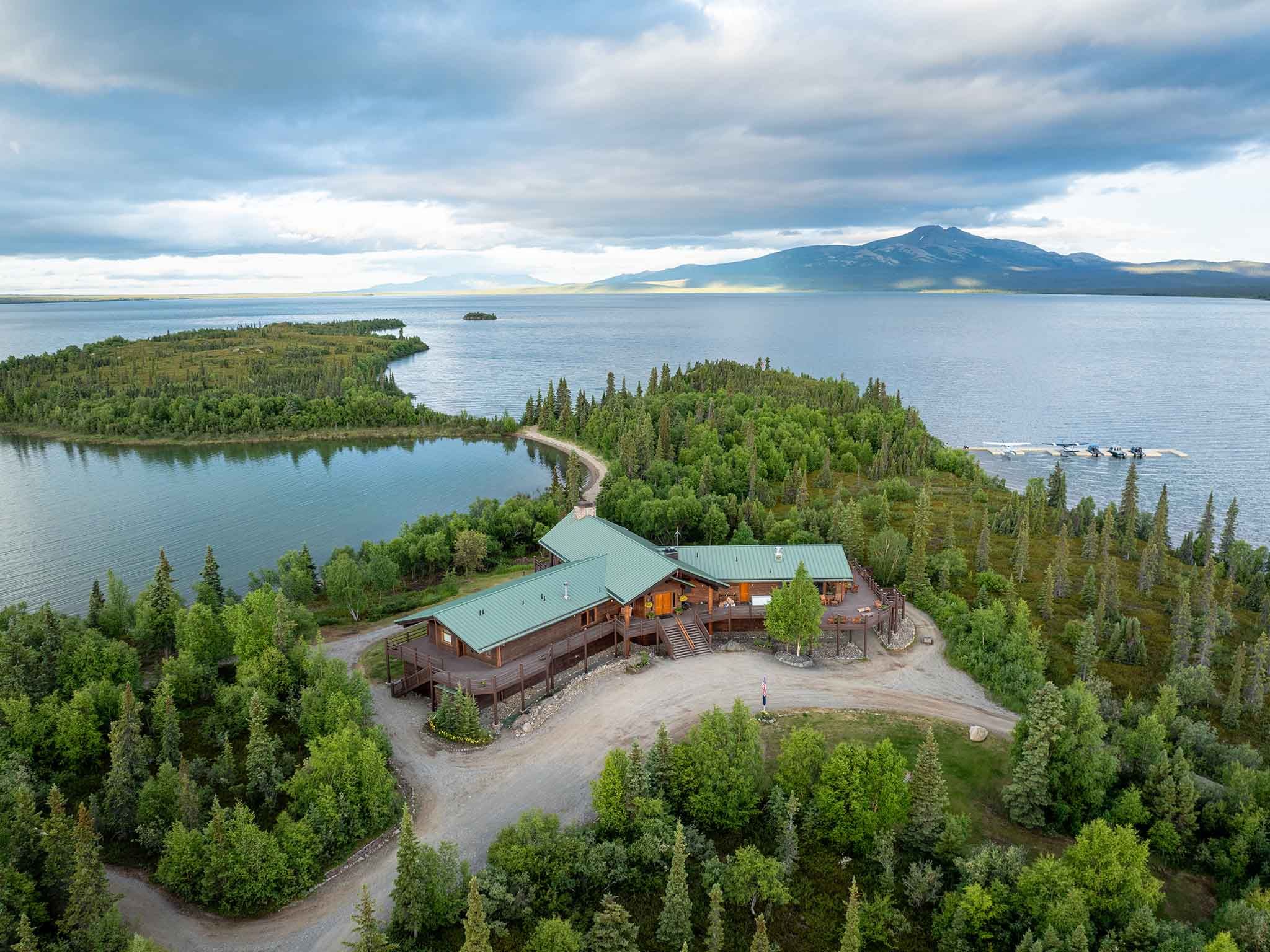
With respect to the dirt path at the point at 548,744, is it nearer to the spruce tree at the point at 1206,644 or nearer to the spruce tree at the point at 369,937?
the spruce tree at the point at 369,937

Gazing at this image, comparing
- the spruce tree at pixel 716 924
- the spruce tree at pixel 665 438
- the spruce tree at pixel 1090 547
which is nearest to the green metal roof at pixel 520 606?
the spruce tree at pixel 716 924

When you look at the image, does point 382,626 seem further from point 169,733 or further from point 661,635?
point 661,635

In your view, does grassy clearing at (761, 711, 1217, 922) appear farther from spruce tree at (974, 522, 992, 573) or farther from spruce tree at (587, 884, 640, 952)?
spruce tree at (974, 522, 992, 573)

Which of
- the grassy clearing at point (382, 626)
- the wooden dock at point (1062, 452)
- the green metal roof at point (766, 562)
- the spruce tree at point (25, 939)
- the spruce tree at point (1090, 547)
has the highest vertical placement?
the green metal roof at point (766, 562)

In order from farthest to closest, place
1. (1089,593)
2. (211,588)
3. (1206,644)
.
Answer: (1089,593) → (211,588) → (1206,644)

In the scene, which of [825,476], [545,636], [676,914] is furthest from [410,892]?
[825,476]

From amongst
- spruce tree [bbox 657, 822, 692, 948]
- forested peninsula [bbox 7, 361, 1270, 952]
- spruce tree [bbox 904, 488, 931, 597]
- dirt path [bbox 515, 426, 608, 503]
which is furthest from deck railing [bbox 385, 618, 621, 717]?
dirt path [bbox 515, 426, 608, 503]
